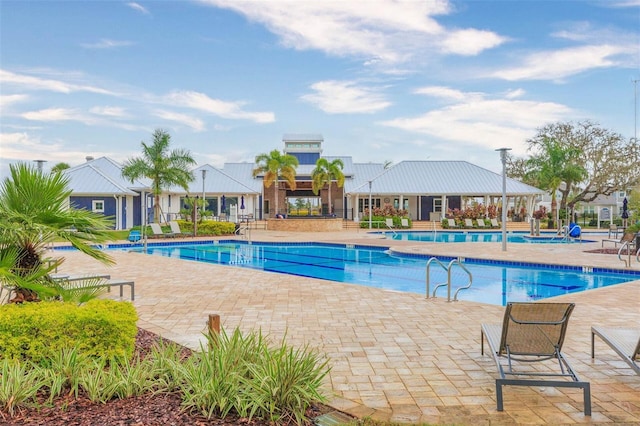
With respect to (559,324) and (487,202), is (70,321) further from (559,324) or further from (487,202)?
(487,202)

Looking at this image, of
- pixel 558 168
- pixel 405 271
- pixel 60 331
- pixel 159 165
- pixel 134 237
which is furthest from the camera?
pixel 558 168

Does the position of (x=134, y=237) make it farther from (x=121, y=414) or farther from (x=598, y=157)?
(x=598, y=157)

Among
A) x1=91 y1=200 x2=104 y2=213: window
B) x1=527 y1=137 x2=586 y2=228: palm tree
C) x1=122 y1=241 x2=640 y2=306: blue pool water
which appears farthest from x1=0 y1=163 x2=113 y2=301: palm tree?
x1=527 y1=137 x2=586 y2=228: palm tree

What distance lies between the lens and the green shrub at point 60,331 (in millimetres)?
3920

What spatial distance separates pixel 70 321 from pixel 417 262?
1275 centimetres

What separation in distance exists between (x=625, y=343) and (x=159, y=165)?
2383 cm

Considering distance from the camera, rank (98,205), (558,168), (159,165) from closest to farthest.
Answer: (159,165), (98,205), (558,168)

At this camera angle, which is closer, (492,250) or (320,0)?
(320,0)

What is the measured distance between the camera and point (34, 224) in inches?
164

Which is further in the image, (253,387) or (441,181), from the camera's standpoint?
(441,181)

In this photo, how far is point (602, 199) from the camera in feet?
196

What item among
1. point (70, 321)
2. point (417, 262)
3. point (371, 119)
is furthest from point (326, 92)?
point (70, 321)

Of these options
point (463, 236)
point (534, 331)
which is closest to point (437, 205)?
point (463, 236)

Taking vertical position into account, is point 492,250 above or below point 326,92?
below
